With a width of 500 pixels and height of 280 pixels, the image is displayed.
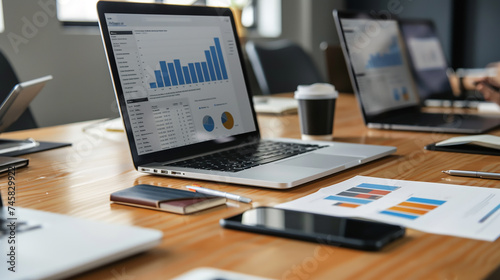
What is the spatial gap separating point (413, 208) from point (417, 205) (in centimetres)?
2

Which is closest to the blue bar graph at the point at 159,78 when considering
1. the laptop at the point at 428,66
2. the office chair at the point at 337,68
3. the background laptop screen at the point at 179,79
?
the background laptop screen at the point at 179,79

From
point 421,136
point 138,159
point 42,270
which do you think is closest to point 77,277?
point 42,270

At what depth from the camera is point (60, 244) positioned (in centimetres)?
50

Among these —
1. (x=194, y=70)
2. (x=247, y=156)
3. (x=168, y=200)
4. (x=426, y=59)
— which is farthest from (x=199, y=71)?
(x=426, y=59)

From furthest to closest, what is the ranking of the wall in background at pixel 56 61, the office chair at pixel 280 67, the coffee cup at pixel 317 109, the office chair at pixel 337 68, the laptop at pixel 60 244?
the wall in background at pixel 56 61, the office chair at pixel 280 67, the office chair at pixel 337 68, the coffee cup at pixel 317 109, the laptop at pixel 60 244

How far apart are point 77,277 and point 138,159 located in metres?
0.43

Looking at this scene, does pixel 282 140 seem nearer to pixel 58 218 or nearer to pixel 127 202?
pixel 127 202

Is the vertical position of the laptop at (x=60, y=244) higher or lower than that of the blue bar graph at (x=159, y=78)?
lower

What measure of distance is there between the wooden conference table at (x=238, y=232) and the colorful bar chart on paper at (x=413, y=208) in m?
0.05

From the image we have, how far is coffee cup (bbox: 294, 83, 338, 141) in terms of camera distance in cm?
125

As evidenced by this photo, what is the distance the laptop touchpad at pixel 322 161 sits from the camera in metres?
0.91

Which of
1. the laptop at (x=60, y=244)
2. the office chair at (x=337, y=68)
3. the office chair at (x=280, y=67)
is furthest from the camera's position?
the office chair at (x=280, y=67)

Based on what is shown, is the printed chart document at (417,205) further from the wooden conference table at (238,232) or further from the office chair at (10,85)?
the office chair at (10,85)

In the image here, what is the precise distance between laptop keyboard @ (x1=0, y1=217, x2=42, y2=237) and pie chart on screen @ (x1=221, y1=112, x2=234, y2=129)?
0.56m
